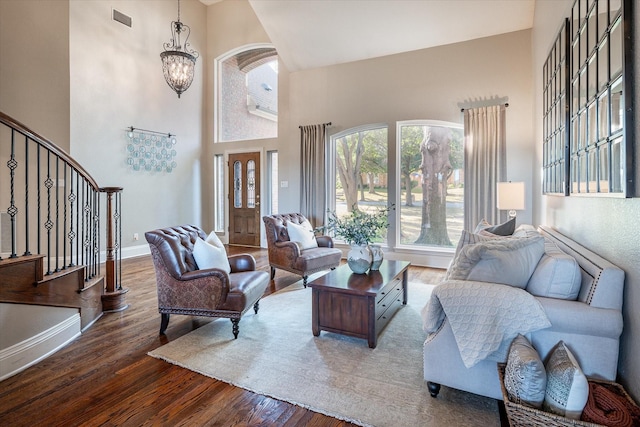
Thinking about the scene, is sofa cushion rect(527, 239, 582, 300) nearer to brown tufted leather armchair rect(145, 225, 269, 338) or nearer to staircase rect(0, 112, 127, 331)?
brown tufted leather armchair rect(145, 225, 269, 338)

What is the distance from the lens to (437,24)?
4.90 m

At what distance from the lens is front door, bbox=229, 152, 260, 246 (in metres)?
7.39

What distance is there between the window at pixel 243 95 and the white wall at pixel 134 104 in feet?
1.53

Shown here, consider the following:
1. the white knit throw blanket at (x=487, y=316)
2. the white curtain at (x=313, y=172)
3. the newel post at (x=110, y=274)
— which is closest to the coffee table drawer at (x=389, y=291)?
the white knit throw blanket at (x=487, y=316)

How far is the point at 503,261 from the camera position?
192cm

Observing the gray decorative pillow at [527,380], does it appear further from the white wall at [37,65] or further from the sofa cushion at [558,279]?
the white wall at [37,65]

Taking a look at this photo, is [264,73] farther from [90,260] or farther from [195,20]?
[90,260]

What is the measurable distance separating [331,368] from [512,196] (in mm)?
3159

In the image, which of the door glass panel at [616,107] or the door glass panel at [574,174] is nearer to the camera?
the door glass panel at [616,107]

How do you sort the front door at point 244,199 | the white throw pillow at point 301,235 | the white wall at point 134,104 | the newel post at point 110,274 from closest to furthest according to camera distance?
the newel post at point 110,274 < the white throw pillow at point 301,235 < the white wall at point 134,104 < the front door at point 244,199

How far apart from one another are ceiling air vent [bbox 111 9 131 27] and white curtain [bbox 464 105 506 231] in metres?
6.02

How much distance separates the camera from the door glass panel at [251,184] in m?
7.40

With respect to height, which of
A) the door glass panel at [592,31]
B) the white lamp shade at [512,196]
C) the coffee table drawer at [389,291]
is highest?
the door glass panel at [592,31]

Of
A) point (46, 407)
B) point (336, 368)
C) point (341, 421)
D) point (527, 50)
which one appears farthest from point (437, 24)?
point (46, 407)
